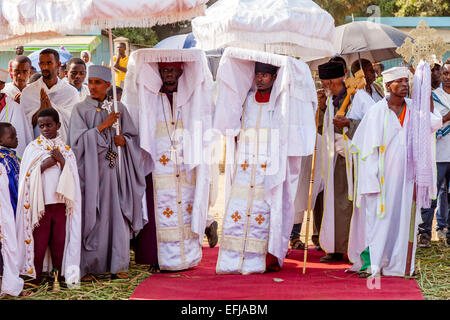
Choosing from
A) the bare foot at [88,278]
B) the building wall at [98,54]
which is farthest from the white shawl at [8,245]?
the building wall at [98,54]

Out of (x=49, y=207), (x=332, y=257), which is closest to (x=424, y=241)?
(x=332, y=257)

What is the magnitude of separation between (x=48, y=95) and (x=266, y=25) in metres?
2.68

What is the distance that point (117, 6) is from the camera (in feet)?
21.1

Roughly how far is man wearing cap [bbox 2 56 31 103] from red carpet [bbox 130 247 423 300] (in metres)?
2.80

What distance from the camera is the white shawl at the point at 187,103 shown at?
7.60 metres

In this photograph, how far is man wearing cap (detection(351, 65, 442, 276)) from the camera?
7.07m

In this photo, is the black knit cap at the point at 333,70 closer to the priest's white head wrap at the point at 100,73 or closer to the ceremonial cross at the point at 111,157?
the priest's white head wrap at the point at 100,73

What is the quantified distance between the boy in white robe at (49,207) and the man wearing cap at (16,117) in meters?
0.71

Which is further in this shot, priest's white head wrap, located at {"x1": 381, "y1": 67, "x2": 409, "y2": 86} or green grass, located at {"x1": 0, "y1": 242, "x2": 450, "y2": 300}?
priest's white head wrap, located at {"x1": 381, "y1": 67, "x2": 409, "y2": 86}

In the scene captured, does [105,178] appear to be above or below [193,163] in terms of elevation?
below

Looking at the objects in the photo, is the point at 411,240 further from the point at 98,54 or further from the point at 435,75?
the point at 98,54

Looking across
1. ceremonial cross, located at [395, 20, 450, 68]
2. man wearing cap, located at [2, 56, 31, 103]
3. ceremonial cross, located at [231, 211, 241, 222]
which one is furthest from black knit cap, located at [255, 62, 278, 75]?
man wearing cap, located at [2, 56, 31, 103]

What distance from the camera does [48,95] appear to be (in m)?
7.88

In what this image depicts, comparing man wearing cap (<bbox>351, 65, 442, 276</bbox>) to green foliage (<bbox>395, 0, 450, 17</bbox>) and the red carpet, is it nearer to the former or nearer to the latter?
the red carpet
